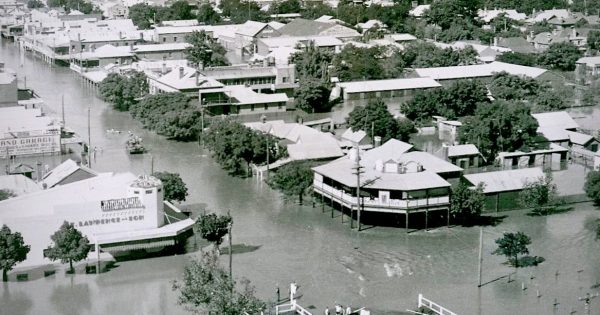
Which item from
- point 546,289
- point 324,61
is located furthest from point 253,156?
point 324,61

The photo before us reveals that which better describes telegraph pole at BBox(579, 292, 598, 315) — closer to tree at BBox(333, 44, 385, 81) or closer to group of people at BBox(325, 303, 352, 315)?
group of people at BBox(325, 303, 352, 315)

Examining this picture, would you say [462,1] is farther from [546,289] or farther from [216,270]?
[216,270]

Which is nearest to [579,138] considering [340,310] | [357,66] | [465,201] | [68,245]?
[465,201]

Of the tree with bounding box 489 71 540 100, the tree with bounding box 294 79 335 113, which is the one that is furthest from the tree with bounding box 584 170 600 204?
the tree with bounding box 294 79 335 113

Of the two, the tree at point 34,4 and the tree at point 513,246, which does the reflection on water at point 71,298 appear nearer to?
the tree at point 513,246

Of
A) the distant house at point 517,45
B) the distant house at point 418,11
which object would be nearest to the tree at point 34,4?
the distant house at point 418,11
